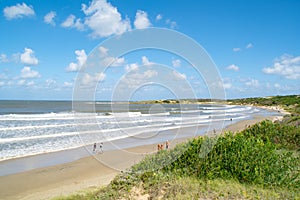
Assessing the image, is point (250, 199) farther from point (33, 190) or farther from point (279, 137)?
point (33, 190)

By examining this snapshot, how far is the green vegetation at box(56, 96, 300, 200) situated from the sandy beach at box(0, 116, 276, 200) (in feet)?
16.7

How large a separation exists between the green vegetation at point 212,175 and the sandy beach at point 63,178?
5079 millimetres

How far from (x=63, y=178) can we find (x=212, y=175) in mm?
9507

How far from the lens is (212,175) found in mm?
6902

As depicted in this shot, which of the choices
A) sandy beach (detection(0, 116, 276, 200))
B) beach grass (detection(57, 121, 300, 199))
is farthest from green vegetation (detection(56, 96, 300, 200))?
sandy beach (detection(0, 116, 276, 200))

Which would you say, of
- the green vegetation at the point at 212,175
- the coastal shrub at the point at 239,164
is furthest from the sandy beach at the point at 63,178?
the coastal shrub at the point at 239,164

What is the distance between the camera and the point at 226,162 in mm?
7281

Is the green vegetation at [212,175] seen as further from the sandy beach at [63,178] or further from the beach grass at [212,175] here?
the sandy beach at [63,178]

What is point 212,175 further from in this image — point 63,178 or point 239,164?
point 63,178

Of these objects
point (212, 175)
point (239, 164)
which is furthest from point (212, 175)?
point (239, 164)

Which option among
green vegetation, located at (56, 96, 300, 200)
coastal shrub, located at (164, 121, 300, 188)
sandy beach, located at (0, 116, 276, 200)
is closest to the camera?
green vegetation, located at (56, 96, 300, 200)

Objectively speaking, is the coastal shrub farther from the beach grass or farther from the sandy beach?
the sandy beach

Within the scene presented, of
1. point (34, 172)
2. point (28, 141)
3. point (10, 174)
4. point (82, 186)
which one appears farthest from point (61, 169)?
point (28, 141)

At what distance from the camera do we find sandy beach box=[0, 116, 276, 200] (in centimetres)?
1142
